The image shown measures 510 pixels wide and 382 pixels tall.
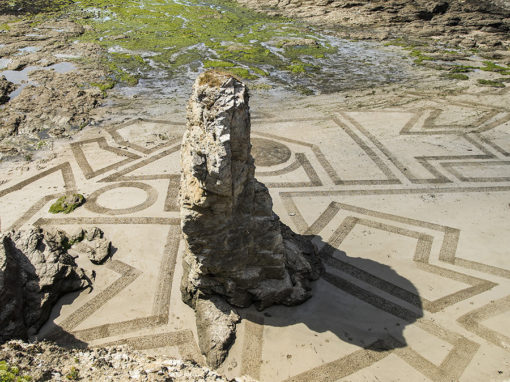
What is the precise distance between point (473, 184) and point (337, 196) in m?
6.32

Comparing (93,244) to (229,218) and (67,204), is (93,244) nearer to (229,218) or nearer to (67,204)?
(67,204)

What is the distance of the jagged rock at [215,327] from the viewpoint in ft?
30.4

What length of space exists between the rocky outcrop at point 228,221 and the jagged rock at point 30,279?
12.0ft

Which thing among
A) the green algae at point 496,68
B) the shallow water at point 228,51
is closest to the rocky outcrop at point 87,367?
the shallow water at point 228,51

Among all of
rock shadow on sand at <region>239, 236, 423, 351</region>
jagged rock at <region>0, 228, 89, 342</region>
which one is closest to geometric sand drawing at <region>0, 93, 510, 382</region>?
rock shadow on sand at <region>239, 236, 423, 351</region>

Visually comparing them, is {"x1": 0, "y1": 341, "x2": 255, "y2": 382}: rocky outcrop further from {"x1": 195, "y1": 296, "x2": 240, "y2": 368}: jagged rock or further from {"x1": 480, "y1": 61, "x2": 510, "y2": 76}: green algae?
{"x1": 480, "y1": 61, "x2": 510, "y2": 76}: green algae

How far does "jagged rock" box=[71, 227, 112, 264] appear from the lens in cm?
1248

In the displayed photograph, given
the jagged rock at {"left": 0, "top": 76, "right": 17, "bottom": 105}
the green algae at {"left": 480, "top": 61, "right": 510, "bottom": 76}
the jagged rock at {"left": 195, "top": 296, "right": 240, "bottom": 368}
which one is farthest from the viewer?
the green algae at {"left": 480, "top": 61, "right": 510, "bottom": 76}

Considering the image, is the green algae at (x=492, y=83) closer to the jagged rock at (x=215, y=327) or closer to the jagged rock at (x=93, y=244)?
the jagged rock at (x=215, y=327)

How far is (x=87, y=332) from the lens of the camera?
10141 mm

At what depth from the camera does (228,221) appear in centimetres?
897

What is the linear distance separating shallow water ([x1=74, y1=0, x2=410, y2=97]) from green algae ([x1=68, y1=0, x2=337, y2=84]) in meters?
0.08

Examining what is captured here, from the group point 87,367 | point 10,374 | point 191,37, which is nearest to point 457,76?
point 191,37

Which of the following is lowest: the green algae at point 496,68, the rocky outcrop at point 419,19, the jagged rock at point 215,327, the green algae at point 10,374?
the jagged rock at point 215,327
